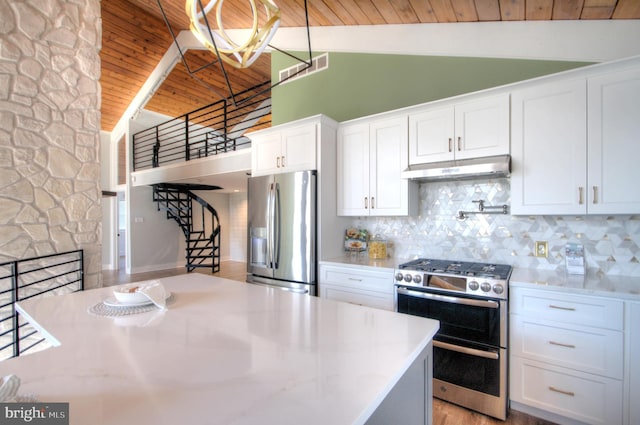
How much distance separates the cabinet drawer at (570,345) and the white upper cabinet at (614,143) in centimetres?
82

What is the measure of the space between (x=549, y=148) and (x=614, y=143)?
1.14 feet

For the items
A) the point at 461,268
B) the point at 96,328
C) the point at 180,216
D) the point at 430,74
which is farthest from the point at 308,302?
the point at 180,216

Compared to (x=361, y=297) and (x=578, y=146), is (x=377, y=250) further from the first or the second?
(x=578, y=146)

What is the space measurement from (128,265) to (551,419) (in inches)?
302

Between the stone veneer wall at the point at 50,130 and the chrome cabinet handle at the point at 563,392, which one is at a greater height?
the stone veneer wall at the point at 50,130

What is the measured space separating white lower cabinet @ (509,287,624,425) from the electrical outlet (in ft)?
2.04

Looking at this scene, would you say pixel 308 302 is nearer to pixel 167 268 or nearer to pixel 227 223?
pixel 167 268

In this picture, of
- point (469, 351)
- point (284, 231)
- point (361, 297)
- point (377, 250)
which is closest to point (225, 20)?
point (284, 231)

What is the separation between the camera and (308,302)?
1501 mm

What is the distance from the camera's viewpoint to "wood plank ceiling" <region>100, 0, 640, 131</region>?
2402mm

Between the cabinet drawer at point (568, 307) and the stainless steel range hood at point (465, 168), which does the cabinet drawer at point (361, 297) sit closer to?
the cabinet drawer at point (568, 307)

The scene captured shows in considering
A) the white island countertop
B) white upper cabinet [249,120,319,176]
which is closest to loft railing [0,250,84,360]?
the white island countertop

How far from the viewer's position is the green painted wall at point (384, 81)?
107 inches

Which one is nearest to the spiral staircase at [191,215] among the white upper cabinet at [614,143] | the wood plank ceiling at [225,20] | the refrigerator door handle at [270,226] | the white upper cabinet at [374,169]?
the wood plank ceiling at [225,20]
